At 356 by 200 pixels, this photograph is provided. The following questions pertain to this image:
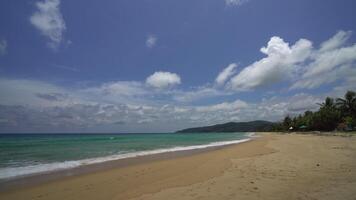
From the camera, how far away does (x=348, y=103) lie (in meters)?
61.8

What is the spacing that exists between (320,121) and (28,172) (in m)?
75.6

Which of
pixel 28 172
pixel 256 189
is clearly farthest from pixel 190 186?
pixel 28 172

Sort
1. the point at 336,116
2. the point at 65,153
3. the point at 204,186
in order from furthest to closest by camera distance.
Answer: the point at 336,116 → the point at 65,153 → the point at 204,186

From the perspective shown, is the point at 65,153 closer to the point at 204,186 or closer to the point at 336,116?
the point at 204,186

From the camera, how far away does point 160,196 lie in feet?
20.4

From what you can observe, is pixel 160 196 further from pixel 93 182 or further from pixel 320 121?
pixel 320 121

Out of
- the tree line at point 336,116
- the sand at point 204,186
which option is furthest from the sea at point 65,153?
the tree line at point 336,116

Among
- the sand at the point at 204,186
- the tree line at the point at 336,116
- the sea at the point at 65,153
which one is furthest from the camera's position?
the tree line at the point at 336,116

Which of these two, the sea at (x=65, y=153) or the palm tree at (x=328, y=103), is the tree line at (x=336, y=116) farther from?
the sea at (x=65, y=153)

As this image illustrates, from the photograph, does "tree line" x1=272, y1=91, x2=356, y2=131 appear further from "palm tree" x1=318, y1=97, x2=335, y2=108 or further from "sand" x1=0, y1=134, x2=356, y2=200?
"sand" x1=0, y1=134, x2=356, y2=200

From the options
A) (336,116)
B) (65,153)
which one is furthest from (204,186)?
(336,116)

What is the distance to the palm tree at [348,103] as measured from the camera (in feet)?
196

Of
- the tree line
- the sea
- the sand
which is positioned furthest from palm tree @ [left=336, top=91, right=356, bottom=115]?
the sand

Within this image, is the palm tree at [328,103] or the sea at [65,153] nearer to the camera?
the sea at [65,153]
